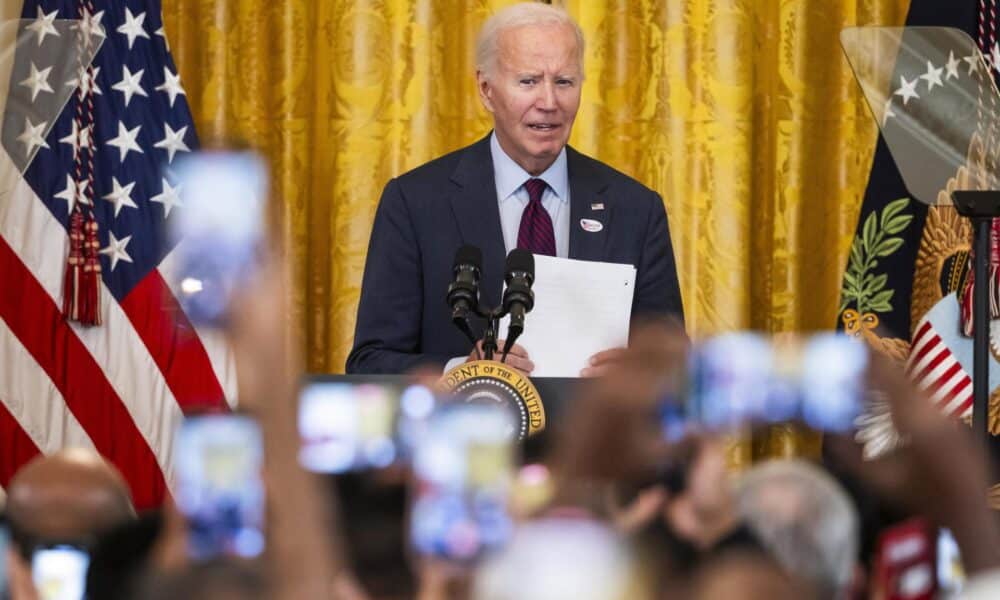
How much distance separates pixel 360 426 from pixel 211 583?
0.97ft

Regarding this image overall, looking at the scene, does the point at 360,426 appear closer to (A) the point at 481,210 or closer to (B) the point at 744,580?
(B) the point at 744,580

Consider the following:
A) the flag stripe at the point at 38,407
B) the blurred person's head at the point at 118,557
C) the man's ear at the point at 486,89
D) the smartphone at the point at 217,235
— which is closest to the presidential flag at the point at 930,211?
the man's ear at the point at 486,89

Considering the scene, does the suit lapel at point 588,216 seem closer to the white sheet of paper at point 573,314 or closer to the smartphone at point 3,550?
the white sheet of paper at point 573,314

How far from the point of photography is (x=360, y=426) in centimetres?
96

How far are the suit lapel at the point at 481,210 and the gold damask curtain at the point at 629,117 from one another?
4.53ft

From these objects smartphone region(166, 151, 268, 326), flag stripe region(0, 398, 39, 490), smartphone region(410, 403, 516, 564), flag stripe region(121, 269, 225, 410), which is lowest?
flag stripe region(0, 398, 39, 490)

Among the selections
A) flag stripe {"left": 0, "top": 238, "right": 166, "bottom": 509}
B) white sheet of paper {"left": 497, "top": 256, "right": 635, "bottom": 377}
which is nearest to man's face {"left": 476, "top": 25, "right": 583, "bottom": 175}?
white sheet of paper {"left": 497, "top": 256, "right": 635, "bottom": 377}

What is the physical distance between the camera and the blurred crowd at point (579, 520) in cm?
63

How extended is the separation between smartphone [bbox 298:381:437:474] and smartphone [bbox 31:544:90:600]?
15cm

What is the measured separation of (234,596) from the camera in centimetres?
65

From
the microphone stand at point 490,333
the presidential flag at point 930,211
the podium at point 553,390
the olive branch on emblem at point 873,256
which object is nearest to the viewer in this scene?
the podium at point 553,390

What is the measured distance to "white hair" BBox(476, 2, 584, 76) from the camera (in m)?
3.19

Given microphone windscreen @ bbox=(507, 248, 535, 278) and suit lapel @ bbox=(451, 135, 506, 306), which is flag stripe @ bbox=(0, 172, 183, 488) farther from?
microphone windscreen @ bbox=(507, 248, 535, 278)

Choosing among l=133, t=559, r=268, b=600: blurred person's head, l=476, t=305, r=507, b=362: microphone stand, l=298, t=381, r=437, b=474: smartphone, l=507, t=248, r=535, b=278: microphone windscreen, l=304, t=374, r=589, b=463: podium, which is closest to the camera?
l=133, t=559, r=268, b=600: blurred person's head
